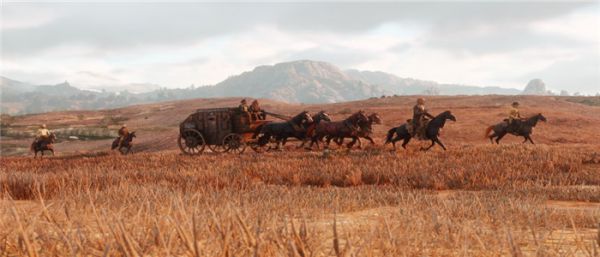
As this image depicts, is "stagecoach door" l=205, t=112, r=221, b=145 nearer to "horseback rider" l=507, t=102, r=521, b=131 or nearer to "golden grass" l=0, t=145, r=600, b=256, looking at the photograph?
"golden grass" l=0, t=145, r=600, b=256

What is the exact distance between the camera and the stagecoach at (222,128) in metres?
20.7

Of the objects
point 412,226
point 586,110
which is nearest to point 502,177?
point 412,226

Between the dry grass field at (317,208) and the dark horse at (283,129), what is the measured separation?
14.8 ft

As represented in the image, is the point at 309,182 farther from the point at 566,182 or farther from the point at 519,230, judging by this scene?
the point at 519,230

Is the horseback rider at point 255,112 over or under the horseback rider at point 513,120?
over

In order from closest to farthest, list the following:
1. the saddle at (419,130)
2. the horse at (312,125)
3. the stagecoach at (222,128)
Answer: the saddle at (419,130) → the stagecoach at (222,128) → the horse at (312,125)

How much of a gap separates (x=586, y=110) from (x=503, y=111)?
1637 cm

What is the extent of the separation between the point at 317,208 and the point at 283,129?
15.2 metres

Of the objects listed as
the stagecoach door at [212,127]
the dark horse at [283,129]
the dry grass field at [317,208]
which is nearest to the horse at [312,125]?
the dark horse at [283,129]

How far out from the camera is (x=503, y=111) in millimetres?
41625

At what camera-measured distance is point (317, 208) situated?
5.96m

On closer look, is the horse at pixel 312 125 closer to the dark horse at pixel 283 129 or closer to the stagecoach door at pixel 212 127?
the dark horse at pixel 283 129

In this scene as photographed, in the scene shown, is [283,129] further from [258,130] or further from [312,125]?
[312,125]

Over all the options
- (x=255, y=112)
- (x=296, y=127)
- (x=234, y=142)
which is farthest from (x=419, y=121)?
(x=234, y=142)
